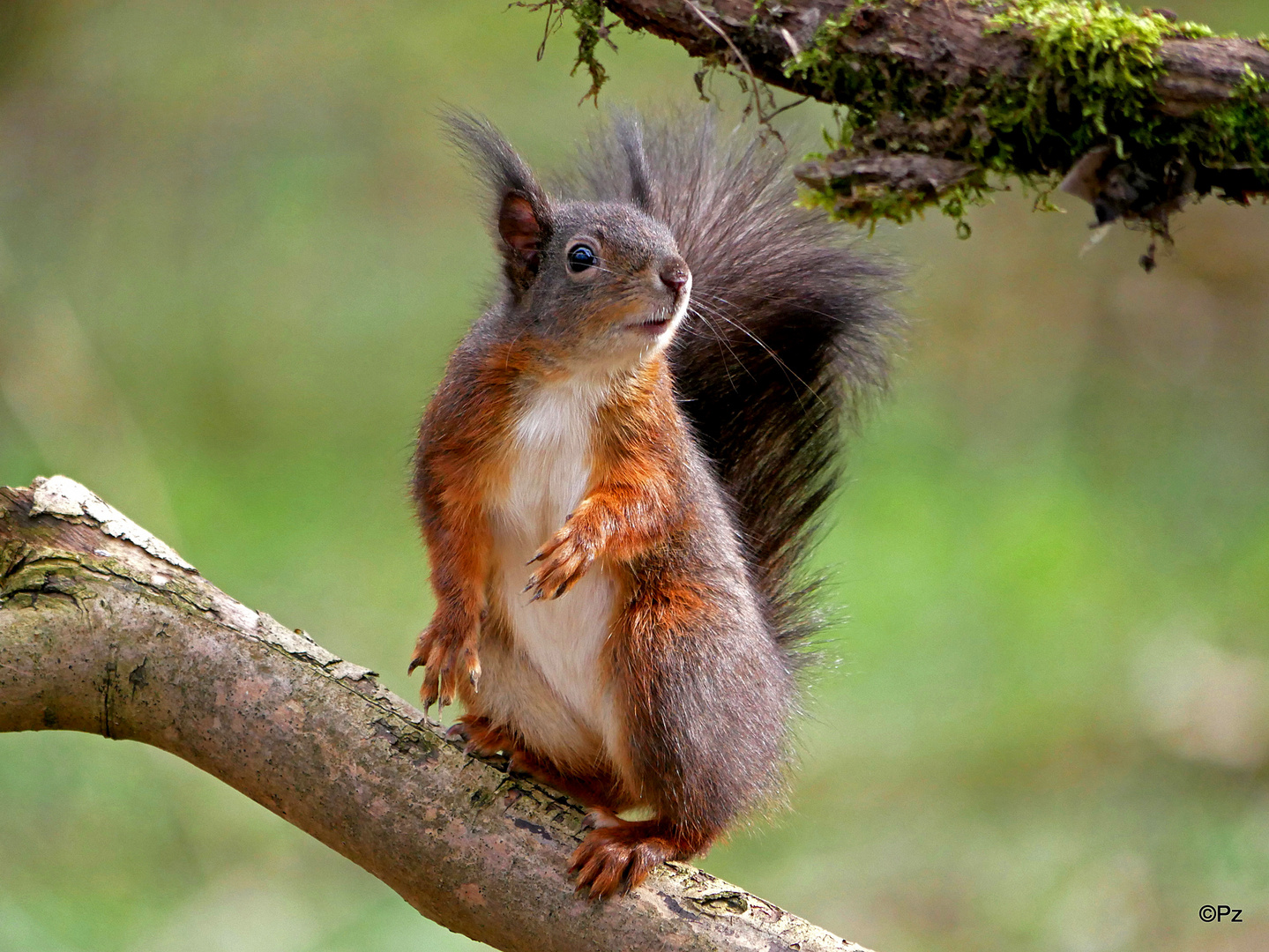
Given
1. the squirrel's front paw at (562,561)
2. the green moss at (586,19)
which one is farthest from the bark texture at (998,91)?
the squirrel's front paw at (562,561)

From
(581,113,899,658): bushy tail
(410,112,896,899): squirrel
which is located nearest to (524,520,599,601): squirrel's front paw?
(410,112,896,899): squirrel

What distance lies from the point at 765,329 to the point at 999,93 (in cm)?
93

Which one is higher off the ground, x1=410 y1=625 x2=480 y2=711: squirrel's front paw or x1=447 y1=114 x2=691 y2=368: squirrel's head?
x1=447 y1=114 x2=691 y2=368: squirrel's head

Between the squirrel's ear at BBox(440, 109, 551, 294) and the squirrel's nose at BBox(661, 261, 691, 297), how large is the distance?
0.90ft

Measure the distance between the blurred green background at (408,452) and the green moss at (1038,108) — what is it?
1.13 metres

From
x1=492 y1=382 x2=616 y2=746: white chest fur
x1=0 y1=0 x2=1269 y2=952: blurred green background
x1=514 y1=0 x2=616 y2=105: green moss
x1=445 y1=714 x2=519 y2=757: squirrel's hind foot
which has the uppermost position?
x1=514 y1=0 x2=616 y2=105: green moss

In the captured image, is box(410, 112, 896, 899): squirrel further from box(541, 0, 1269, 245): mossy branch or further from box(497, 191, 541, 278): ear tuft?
box(541, 0, 1269, 245): mossy branch

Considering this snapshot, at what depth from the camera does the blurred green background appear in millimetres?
3816

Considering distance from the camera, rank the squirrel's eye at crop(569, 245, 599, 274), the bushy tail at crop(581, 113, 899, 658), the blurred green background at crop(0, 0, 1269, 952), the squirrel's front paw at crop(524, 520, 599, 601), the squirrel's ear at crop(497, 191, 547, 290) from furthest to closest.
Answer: the blurred green background at crop(0, 0, 1269, 952) → the bushy tail at crop(581, 113, 899, 658) → the squirrel's ear at crop(497, 191, 547, 290) → the squirrel's eye at crop(569, 245, 599, 274) → the squirrel's front paw at crop(524, 520, 599, 601)

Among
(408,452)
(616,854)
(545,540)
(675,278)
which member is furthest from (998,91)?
(408,452)

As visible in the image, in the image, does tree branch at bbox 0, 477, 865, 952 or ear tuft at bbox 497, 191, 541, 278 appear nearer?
tree branch at bbox 0, 477, 865, 952

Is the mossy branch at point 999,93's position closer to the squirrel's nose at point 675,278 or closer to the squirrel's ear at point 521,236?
the squirrel's nose at point 675,278

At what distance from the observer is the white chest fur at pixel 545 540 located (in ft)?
7.26

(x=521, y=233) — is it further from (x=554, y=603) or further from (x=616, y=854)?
(x=616, y=854)
